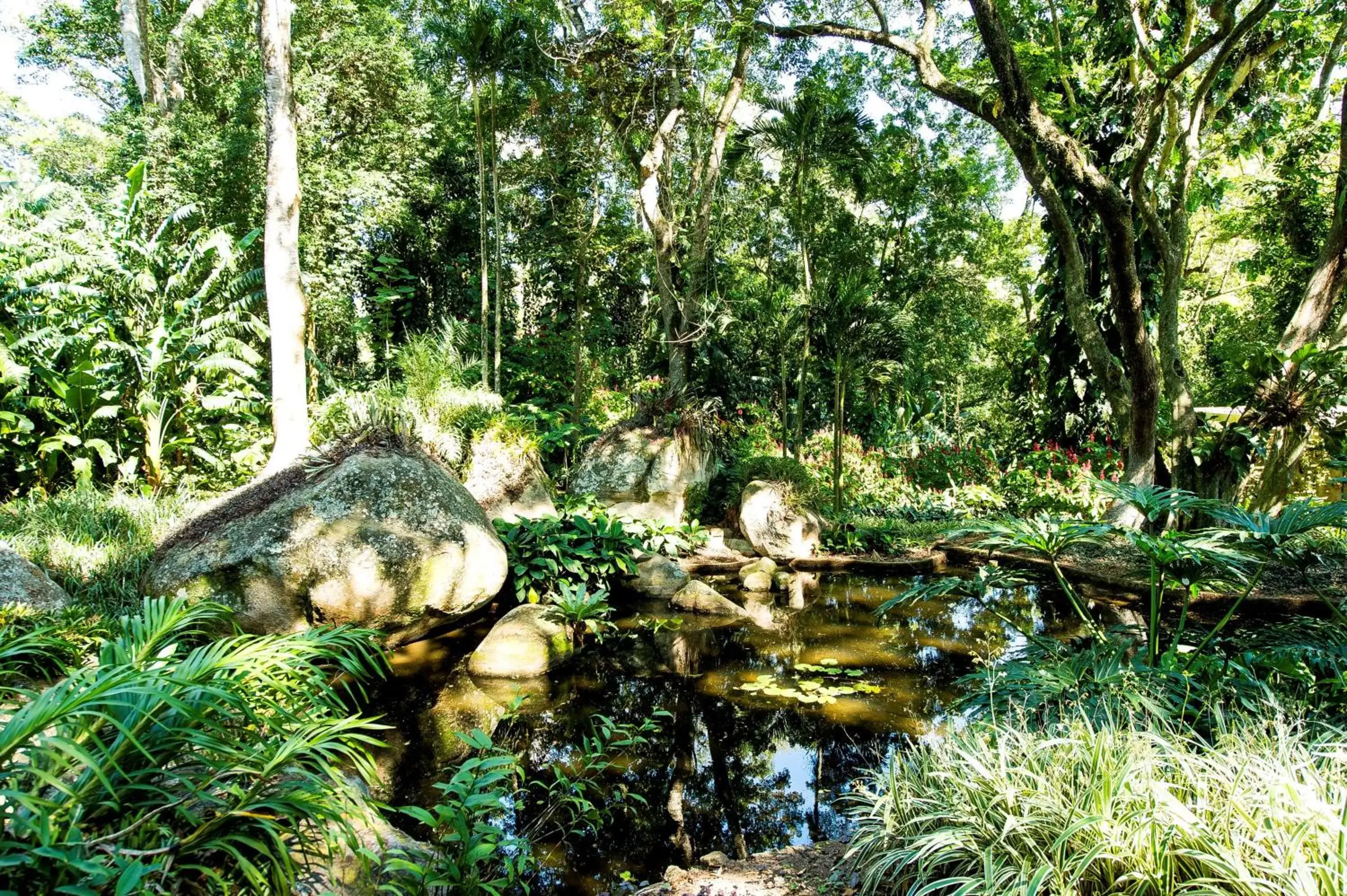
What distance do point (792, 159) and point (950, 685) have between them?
12689mm

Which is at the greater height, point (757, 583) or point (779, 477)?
point (779, 477)

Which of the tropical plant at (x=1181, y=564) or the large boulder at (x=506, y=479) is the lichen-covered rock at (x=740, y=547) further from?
the tropical plant at (x=1181, y=564)

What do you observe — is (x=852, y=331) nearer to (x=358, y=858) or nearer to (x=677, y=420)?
(x=677, y=420)

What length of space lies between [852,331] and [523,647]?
6557mm

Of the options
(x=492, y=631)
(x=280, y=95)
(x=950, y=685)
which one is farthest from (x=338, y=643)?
(x=280, y=95)

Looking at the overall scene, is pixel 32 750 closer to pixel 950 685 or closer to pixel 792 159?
pixel 950 685

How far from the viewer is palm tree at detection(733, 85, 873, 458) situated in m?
12.8

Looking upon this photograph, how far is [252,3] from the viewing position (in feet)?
39.7

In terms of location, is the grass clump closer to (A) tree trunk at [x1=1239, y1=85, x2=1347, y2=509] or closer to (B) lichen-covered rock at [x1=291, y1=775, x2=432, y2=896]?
(B) lichen-covered rock at [x1=291, y1=775, x2=432, y2=896]

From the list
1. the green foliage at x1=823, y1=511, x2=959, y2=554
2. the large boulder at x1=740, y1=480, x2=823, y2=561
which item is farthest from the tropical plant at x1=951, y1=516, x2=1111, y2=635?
the green foliage at x1=823, y1=511, x2=959, y2=554

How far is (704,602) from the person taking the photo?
6406 millimetres

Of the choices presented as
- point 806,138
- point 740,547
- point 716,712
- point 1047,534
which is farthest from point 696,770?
point 806,138

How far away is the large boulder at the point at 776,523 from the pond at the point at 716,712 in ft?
6.85

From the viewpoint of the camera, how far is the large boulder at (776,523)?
870cm
